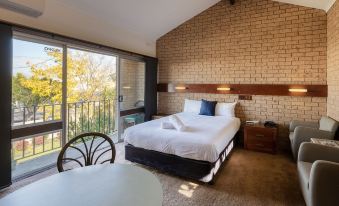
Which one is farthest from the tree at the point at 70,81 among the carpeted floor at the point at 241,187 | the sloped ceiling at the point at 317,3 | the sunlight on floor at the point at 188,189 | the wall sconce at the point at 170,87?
the sloped ceiling at the point at 317,3

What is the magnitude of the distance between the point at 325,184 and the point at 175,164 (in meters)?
1.61

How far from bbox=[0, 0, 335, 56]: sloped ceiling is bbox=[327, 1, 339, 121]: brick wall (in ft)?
0.93

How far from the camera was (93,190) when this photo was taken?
41.6 inches

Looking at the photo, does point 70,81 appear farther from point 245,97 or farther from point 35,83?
point 245,97

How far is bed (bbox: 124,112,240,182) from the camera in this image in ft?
7.84

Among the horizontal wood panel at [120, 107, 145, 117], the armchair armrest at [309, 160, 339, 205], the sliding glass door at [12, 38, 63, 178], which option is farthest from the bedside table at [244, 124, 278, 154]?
the sliding glass door at [12, 38, 63, 178]

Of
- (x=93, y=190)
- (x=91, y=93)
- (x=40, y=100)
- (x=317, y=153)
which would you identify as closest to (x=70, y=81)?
(x=91, y=93)

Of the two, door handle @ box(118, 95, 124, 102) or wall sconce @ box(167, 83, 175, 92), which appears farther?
wall sconce @ box(167, 83, 175, 92)

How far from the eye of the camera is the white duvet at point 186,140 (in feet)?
7.81

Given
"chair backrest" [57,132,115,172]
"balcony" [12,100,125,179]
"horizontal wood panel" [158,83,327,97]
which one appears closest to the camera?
"chair backrest" [57,132,115,172]

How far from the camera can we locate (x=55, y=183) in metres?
1.12

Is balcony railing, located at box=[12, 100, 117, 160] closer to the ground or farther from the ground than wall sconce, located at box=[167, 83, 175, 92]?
closer to the ground

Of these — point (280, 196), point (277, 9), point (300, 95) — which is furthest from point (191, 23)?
point (280, 196)

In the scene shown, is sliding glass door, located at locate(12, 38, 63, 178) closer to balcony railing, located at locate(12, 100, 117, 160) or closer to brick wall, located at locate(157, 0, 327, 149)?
balcony railing, located at locate(12, 100, 117, 160)
